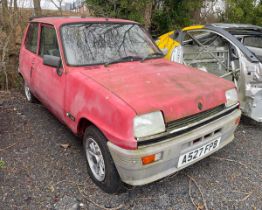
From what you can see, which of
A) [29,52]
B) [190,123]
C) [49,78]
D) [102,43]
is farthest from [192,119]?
[29,52]

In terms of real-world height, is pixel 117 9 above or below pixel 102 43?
above

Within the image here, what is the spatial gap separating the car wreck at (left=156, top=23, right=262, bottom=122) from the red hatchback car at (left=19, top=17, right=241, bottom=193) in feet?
3.81

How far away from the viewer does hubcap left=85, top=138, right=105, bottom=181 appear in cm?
264

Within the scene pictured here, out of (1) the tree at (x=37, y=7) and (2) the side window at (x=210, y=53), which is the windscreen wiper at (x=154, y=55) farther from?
(1) the tree at (x=37, y=7)

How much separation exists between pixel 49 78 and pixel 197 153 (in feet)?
6.78

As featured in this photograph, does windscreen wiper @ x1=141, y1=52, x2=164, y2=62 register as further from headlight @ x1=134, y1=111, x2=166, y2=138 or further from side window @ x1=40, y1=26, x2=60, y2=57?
headlight @ x1=134, y1=111, x2=166, y2=138

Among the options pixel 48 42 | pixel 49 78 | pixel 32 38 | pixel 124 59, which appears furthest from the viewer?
pixel 32 38

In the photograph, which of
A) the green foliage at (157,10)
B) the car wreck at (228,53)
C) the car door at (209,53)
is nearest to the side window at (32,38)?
the car wreck at (228,53)

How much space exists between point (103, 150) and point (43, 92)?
1.68 meters

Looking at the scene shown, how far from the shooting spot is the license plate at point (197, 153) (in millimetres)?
2463

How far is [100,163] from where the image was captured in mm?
2660

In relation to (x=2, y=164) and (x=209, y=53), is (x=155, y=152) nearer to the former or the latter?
(x=2, y=164)

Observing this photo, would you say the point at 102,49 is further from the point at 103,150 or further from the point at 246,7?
the point at 246,7

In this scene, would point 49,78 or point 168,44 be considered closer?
point 49,78
